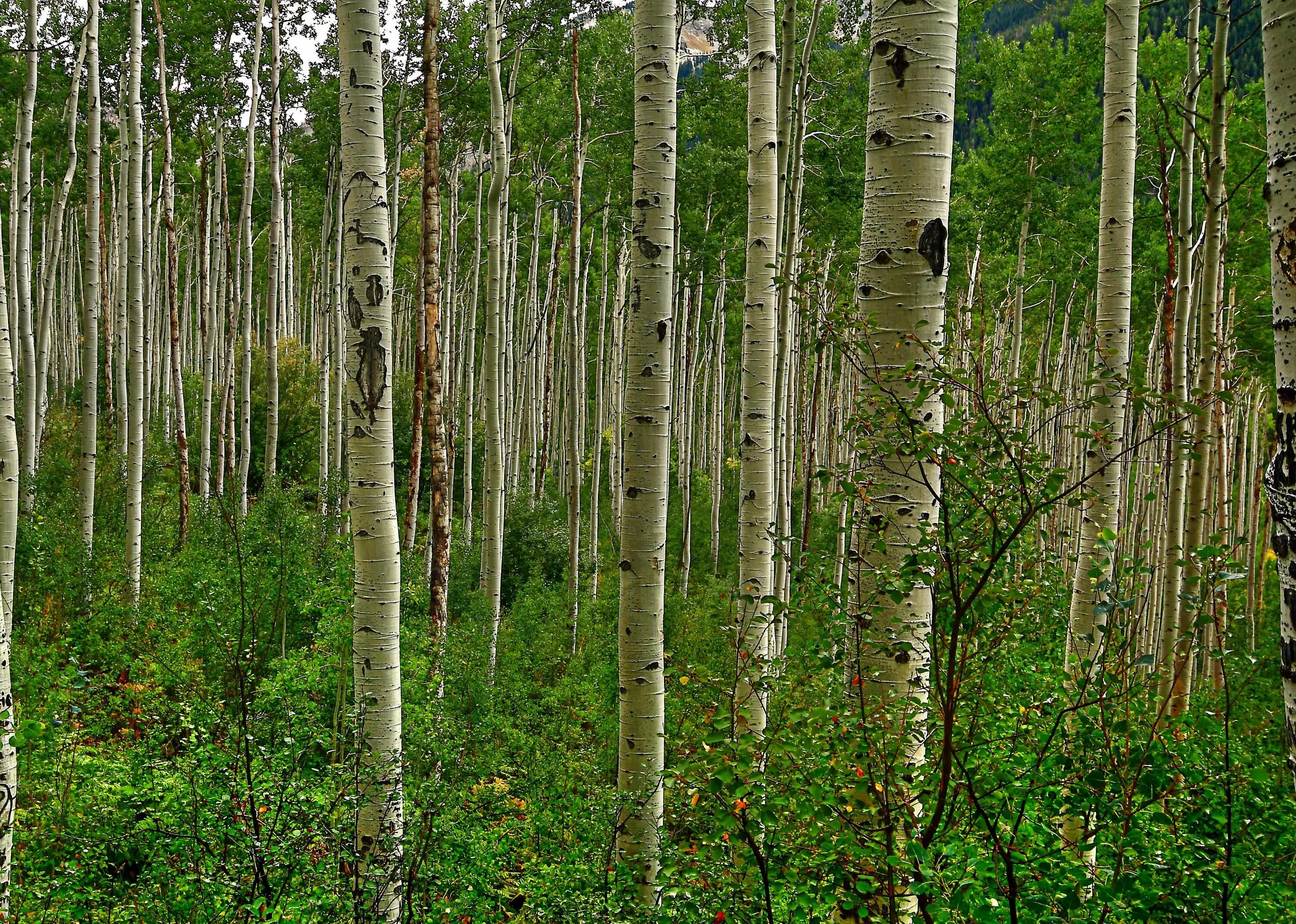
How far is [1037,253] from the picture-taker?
17.8 m

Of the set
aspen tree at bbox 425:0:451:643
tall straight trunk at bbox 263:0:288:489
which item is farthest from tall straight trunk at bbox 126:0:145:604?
aspen tree at bbox 425:0:451:643

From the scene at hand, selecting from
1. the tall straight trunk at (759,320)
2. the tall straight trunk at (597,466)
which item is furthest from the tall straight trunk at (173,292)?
the tall straight trunk at (759,320)

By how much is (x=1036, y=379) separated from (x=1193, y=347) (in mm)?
10614

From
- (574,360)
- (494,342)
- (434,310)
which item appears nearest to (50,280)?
(574,360)

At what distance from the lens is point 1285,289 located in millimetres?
1199

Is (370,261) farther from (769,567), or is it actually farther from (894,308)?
(769,567)

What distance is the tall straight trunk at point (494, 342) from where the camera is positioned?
8383mm

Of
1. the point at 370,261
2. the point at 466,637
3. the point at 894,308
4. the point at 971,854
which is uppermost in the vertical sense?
the point at 370,261

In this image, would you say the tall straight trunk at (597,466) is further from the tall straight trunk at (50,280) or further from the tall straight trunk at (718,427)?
the tall straight trunk at (50,280)

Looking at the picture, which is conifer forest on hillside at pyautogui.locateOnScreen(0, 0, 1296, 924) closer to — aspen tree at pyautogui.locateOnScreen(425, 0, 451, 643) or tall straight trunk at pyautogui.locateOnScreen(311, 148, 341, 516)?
aspen tree at pyautogui.locateOnScreen(425, 0, 451, 643)

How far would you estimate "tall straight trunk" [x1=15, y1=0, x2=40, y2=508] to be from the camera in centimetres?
690

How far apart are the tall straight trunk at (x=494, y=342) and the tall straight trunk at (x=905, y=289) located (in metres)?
6.31

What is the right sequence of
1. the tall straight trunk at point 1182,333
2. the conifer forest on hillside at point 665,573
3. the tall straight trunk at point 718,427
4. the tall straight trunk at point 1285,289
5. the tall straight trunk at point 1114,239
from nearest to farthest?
the tall straight trunk at point 1285,289, the conifer forest on hillside at point 665,573, the tall straight trunk at point 1114,239, the tall straight trunk at point 1182,333, the tall straight trunk at point 718,427

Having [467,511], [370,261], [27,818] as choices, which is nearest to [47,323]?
[467,511]
